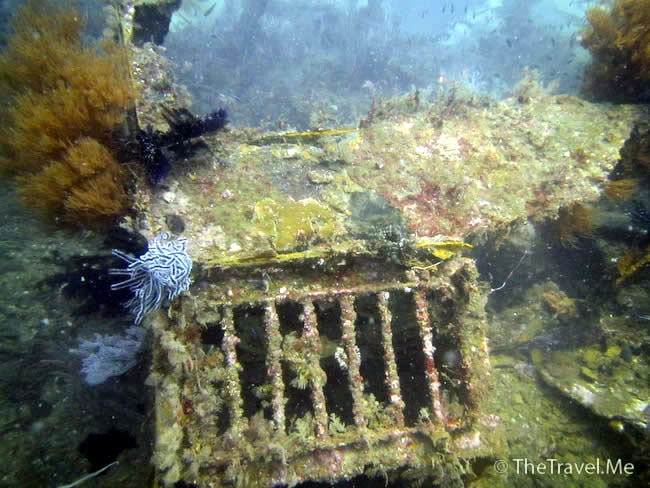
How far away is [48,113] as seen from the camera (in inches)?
166

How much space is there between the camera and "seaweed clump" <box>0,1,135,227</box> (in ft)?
13.6

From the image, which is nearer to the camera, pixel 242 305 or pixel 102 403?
pixel 242 305

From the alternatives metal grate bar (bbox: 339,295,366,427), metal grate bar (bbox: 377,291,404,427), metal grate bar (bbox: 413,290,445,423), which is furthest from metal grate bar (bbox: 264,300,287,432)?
metal grate bar (bbox: 413,290,445,423)

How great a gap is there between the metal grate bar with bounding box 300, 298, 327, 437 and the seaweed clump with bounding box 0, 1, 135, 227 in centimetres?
249

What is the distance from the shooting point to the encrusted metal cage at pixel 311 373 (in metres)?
3.05

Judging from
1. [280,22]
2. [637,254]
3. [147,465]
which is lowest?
[147,465]

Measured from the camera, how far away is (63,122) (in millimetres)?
4281

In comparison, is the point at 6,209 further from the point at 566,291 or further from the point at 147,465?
the point at 566,291

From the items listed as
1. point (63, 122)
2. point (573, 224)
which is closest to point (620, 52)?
point (573, 224)

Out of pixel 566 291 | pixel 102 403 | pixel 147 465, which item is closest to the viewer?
pixel 147 465

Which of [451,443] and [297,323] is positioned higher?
[297,323]

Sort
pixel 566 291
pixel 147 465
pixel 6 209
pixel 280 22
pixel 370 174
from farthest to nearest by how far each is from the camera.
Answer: pixel 280 22 → pixel 566 291 → pixel 370 174 → pixel 6 209 → pixel 147 465

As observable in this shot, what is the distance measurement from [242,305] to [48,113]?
129 inches

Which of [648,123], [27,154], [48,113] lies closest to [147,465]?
[27,154]
